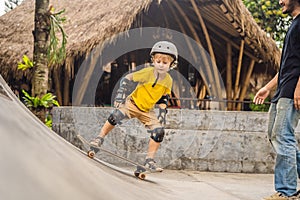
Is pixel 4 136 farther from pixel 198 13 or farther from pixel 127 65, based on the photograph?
pixel 127 65

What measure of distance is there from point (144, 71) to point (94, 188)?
230 cm

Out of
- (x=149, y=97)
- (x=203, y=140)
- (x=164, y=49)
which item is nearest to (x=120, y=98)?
(x=149, y=97)

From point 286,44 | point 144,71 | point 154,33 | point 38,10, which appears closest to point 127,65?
point 154,33

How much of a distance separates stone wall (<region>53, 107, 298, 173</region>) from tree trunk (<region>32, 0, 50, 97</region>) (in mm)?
986

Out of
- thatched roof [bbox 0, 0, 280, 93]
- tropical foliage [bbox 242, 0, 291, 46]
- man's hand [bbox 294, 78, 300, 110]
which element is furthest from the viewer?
tropical foliage [bbox 242, 0, 291, 46]

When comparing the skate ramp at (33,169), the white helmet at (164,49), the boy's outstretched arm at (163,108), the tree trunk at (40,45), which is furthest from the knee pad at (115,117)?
the tree trunk at (40,45)

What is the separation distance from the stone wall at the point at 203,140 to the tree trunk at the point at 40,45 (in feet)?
3.24

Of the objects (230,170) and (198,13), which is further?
(198,13)

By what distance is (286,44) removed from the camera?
212cm

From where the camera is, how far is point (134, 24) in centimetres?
696

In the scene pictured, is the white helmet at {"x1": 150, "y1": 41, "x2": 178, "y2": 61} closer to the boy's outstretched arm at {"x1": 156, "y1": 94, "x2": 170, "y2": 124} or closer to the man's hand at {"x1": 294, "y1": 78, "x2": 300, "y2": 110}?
the boy's outstretched arm at {"x1": 156, "y1": 94, "x2": 170, "y2": 124}

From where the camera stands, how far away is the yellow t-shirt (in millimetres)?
2598

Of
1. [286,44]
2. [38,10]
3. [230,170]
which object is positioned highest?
[38,10]

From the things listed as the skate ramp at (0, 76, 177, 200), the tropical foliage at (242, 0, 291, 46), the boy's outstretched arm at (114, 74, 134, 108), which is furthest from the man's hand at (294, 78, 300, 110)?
the tropical foliage at (242, 0, 291, 46)
